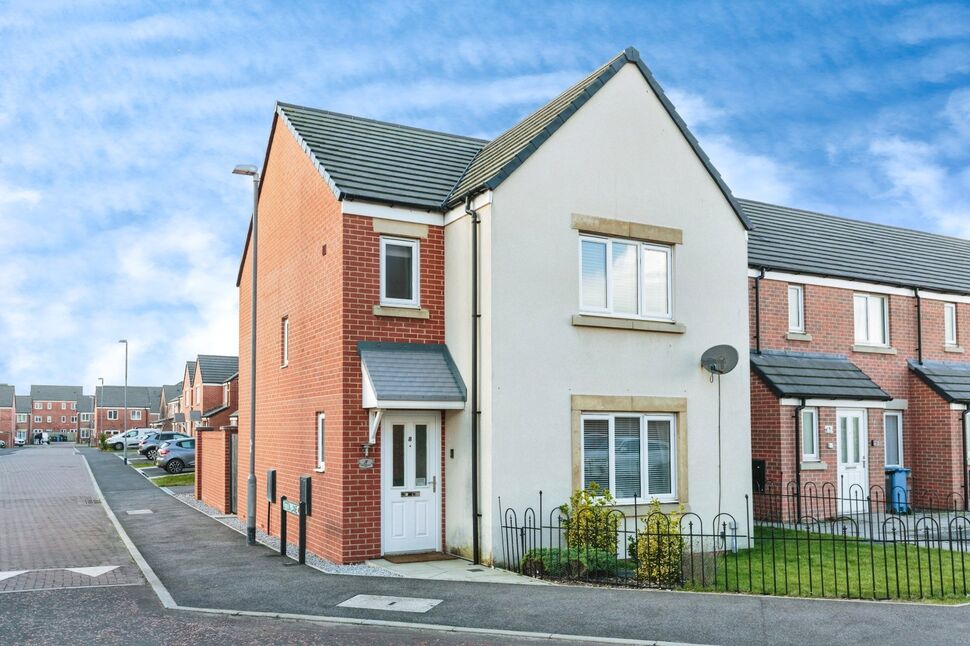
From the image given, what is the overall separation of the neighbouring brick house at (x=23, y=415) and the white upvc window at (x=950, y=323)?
161 m

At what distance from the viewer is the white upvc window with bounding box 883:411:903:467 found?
70.9 feet

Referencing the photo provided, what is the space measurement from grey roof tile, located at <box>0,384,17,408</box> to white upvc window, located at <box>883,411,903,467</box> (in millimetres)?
153913

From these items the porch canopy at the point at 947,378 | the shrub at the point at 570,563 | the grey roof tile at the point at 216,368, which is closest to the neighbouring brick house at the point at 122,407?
the grey roof tile at the point at 216,368

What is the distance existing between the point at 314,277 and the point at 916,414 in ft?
51.6

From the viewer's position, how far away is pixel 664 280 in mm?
15148

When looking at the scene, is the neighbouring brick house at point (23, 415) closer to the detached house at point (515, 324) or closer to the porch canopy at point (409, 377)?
the detached house at point (515, 324)

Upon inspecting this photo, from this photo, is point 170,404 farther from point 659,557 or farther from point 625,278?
point 659,557

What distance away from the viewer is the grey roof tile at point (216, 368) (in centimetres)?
6769

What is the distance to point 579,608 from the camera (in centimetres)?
983

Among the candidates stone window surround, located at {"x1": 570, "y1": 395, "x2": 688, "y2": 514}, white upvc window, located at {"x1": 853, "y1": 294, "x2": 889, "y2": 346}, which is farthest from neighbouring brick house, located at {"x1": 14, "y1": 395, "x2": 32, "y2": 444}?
stone window surround, located at {"x1": 570, "y1": 395, "x2": 688, "y2": 514}

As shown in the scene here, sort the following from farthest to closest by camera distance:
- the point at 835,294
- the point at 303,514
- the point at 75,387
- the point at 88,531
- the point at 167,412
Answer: the point at 75,387 → the point at 167,412 → the point at 835,294 → the point at 88,531 → the point at 303,514

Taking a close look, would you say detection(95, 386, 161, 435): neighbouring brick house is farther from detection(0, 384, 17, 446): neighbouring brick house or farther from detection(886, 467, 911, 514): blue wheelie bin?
detection(886, 467, 911, 514): blue wheelie bin

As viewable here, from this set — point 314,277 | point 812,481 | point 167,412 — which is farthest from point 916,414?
point 167,412

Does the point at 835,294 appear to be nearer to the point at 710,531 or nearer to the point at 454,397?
the point at 710,531
